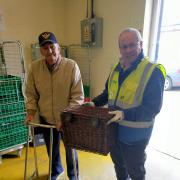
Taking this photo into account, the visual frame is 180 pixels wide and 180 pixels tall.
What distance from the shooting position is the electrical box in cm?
257

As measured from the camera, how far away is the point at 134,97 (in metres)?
1.34

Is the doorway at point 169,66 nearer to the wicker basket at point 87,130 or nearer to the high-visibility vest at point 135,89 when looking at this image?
the high-visibility vest at point 135,89

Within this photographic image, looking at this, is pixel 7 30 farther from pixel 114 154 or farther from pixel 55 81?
pixel 114 154

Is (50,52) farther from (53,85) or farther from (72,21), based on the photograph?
(72,21)

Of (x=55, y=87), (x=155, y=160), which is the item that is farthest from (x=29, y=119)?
(x=155, y=160)

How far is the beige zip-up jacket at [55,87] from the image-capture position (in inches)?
66.8

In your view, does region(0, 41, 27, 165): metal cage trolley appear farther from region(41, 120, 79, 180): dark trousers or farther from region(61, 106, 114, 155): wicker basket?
region(61, 106, 114, 155): wicker basket

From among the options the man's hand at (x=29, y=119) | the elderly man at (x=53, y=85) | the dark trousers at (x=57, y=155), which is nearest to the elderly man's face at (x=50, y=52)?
the elderly man at (x=53, y=85)

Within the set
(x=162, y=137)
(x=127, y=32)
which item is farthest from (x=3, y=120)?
(x=162, y=137)

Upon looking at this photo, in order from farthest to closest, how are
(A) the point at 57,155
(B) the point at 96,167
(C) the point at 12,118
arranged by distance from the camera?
(C) the point at 12,118 → (B) the point at 96,167 → (A) the point at 57,155

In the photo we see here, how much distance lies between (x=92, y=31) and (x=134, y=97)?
5.04 ft

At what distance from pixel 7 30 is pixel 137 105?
2.21 metres

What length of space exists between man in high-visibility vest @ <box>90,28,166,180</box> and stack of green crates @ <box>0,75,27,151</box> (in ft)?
Answer: 4.37

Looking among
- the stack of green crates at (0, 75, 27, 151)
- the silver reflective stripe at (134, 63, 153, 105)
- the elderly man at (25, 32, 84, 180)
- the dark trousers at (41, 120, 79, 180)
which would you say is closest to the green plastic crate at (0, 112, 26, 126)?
the stack of green crates at (0, 75, 27, 151)
